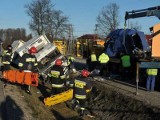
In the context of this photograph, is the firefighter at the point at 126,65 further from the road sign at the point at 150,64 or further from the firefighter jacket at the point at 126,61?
the road sign at the point at 150,64

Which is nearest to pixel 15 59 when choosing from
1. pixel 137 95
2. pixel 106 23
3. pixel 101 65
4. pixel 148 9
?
pixel 101 65

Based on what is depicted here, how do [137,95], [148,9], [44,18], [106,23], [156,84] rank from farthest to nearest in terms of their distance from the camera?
[106,23] → [44,18] → [148,9] → [156,84] → [137,95]

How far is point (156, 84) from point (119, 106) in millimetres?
3372

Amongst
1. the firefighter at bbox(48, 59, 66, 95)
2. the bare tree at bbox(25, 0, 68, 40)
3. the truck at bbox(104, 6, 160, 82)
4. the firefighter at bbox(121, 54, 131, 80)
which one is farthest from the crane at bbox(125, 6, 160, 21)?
the bare tree at bbox(25, 0, 68, 40)

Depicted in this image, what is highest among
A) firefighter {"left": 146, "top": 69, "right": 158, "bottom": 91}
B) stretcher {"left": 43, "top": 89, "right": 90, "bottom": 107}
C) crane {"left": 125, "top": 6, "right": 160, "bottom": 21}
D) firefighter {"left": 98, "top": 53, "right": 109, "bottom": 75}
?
crane {"left": 125, "top": 6, "right": 160, "bottom": 21}

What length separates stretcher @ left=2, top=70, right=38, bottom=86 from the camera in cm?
1700

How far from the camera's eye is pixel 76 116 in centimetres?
1549

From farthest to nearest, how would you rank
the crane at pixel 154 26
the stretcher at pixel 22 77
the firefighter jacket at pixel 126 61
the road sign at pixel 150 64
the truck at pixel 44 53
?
the truck at pixel 44 53 < the firefighter jacket at pixel 126 61 < the crane at pixel 154 26 < the road sign at pixel 150 64 < the stretcher at pixel 22 77

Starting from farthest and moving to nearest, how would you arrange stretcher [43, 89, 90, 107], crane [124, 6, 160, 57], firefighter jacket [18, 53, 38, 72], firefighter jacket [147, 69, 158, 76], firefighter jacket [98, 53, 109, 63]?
firefighter jacket [98, 53, 109, 63], crane [124, 6, 160, 57], firefighter jacket [147, 69, 158, 76], firefighter jacket [18, 53, 38, 72], stretcher [43, 89, 90, 107]

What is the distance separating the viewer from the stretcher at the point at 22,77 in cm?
1700

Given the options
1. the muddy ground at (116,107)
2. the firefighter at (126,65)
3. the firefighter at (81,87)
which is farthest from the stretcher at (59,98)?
the firefighter at (126,65)

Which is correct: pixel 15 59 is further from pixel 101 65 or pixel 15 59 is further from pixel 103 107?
pixel 103 107

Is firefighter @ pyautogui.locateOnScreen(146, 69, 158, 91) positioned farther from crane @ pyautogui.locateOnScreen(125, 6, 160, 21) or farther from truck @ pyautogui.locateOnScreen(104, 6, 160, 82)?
crane @ pyautogui.locateOnScreen(125, 6, 160, 21)

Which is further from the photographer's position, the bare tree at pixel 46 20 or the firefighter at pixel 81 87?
the bare tree at pixel 46 20
